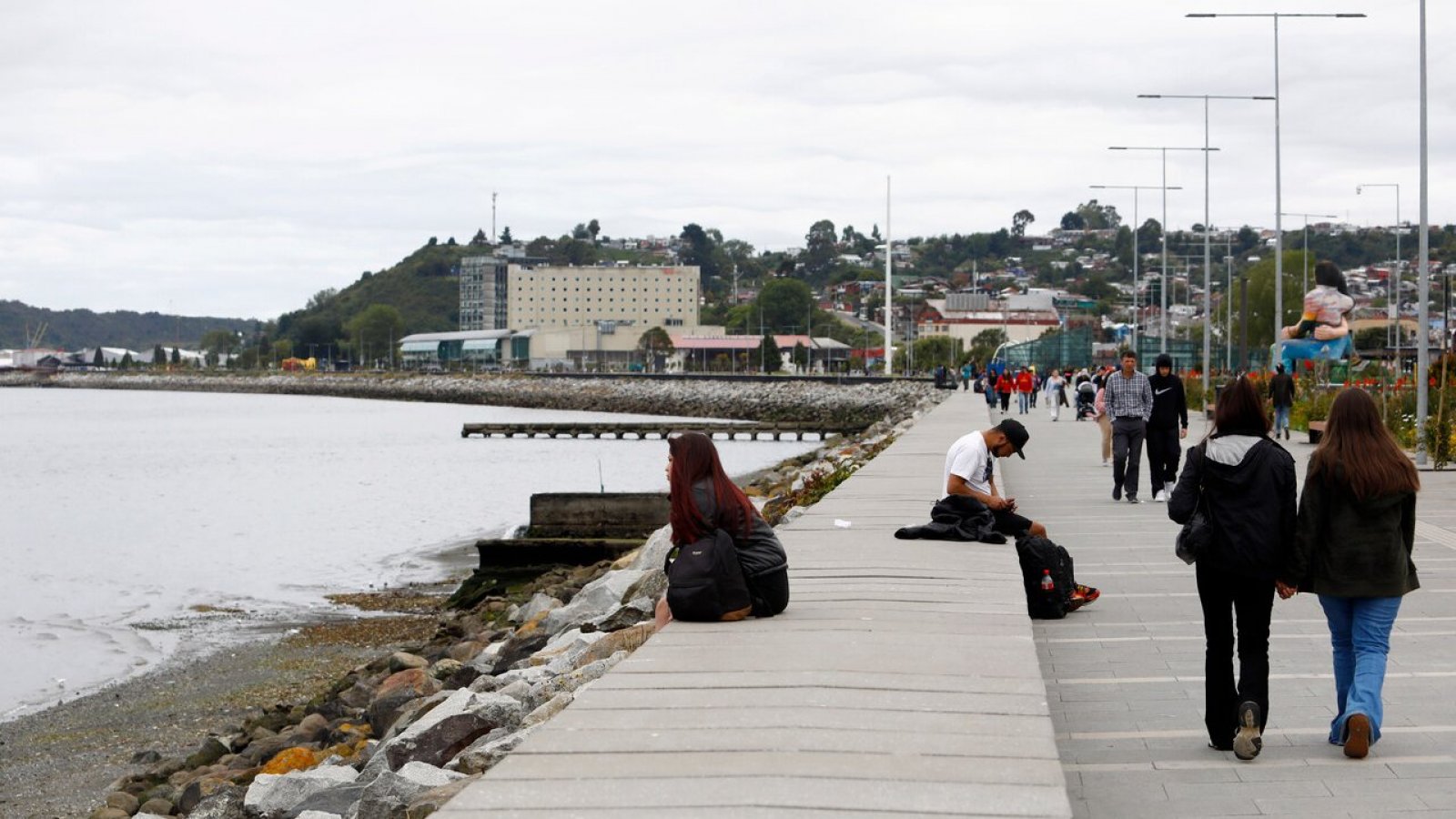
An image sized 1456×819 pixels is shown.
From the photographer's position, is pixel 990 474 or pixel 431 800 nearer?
pixel 431 800

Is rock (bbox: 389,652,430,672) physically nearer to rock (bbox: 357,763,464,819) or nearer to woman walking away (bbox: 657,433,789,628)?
woman walking away (bbox: 657,433,789,628)

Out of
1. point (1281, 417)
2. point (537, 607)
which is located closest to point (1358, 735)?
point (537, 607)

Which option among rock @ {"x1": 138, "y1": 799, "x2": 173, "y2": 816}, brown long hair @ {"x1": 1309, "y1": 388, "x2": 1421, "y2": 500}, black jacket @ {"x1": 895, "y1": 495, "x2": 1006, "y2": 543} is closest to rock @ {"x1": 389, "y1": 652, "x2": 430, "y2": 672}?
rock @ {"x1": 138, "y1": 799, "x2": 173, "y2": 816}

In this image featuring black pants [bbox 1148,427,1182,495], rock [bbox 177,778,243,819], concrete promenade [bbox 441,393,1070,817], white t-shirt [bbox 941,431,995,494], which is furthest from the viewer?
black pants [bbox 1148,427,1182,495]

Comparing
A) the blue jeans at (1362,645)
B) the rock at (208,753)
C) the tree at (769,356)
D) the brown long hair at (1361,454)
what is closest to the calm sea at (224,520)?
the rock at (208,753)

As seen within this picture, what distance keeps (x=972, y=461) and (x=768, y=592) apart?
10.2 feet

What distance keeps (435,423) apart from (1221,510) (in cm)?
9926

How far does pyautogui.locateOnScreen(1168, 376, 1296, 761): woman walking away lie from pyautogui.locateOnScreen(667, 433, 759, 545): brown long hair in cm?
215

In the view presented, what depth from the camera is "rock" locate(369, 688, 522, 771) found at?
8516 mm

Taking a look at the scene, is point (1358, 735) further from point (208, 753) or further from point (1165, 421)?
point (1165, 421)

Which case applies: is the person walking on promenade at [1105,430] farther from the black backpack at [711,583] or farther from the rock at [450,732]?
the black backpack at [711,583]

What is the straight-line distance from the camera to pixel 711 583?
804 centimetres

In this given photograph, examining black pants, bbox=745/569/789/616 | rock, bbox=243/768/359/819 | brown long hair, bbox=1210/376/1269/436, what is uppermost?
brown long hair, bbox=1210/376/1269/436

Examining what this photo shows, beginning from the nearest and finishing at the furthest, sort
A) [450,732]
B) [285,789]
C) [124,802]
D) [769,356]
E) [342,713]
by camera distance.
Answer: [450,732]
[285,789]
[124,802]
[342,713]
[769,356]
